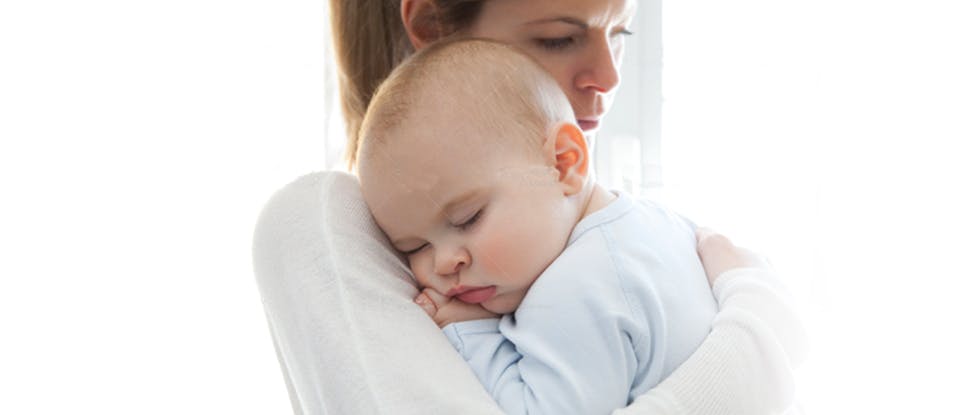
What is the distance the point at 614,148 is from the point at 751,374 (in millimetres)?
244

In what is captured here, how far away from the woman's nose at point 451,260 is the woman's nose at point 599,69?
0.18m

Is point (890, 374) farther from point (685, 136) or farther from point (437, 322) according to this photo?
point (437, 322)

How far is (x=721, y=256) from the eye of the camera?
708 mm

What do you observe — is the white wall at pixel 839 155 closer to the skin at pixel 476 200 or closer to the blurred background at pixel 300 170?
the blurred background at pixel 300 170

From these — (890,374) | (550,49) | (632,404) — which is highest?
(550,49)

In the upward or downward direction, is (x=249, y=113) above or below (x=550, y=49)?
below

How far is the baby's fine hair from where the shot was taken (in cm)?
65

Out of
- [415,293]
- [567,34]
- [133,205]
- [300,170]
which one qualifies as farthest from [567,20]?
[133,205]

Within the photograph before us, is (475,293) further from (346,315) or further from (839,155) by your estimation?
(839,155)

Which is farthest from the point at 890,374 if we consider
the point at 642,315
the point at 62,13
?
the point at 62,13

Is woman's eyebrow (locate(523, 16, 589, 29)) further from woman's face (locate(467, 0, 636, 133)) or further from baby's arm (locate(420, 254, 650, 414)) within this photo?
baby's arm (locate(420, 254, 650, 414))

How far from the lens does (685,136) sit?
0.76 metres

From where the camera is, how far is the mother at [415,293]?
2.03 ft

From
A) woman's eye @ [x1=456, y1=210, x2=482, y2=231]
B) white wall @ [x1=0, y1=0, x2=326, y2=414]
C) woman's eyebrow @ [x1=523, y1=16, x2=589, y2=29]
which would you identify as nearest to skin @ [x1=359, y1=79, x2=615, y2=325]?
woman's eye @ [x1=456, y1=210, x2=482, y2=231]
